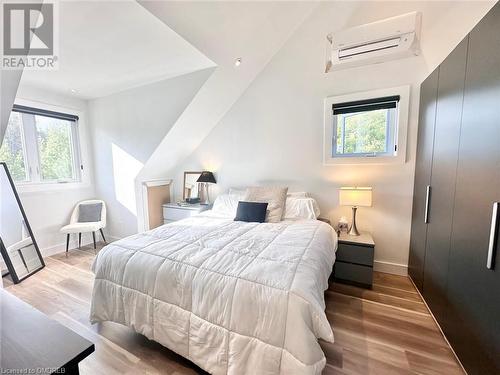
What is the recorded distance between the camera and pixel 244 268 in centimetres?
138

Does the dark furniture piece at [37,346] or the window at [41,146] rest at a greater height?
the window at [41,146]

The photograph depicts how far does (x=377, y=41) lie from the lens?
2.23m

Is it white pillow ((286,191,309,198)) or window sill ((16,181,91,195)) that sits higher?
window sill ((16,181,91,195))

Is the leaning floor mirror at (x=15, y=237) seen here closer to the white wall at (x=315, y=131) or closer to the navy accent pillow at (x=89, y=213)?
the navy accent pillow at (x=89, y=213)

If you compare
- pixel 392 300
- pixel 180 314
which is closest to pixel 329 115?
pixel 392 300

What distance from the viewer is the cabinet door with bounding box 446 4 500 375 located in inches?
45.6

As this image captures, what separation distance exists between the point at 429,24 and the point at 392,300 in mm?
2661

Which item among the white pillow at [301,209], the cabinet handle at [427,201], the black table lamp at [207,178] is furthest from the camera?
the black table lamp at [207,178]

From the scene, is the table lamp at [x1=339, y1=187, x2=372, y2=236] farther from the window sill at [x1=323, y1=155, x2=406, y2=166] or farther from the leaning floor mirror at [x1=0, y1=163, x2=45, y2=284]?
the leaning floor mirror at [x1=0, y1=163, x2=45, y2=284]

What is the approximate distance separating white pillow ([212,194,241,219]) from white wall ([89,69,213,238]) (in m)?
1.21

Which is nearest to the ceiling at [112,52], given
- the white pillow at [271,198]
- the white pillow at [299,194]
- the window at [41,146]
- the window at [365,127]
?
the window at [41,146]

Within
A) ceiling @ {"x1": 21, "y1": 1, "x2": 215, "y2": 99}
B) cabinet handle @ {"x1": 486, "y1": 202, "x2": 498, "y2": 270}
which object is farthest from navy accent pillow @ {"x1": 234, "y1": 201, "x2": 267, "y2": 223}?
cabinet handle @ {"x1": 486, "y1": 202, "x2": 498, "y2": 270}

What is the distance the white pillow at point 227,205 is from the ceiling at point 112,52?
5.43 ft

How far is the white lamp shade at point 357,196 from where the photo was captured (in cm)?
239
